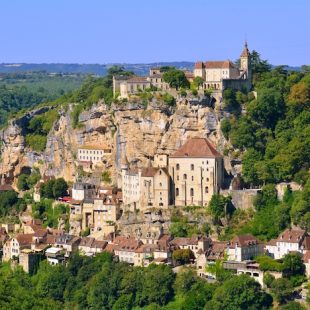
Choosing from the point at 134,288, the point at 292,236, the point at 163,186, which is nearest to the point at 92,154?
the point at 163,186

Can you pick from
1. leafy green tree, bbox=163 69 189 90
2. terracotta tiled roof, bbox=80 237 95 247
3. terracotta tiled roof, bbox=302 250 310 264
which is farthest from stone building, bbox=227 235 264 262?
leafy green tree, bbox=163 69 189 90

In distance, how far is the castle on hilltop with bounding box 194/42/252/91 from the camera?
69.8 metres

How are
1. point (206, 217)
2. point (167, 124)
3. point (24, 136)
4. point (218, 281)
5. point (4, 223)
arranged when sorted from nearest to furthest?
point (218, 281) < point (206, 217) < point (167, 124) < point (4, 223) < point (24, 136)

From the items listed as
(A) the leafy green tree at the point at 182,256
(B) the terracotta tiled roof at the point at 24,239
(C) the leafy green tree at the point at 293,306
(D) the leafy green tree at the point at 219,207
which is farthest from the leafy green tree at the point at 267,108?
(C) the leafy green tree at the point at 293,306

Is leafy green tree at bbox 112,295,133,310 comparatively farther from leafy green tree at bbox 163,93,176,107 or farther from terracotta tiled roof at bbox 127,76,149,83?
terracotta tiled roof at bbox 127,76,149,83

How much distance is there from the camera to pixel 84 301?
6238 centimetres

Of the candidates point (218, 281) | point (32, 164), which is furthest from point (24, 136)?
point (218, 281)

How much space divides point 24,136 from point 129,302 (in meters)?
24.7

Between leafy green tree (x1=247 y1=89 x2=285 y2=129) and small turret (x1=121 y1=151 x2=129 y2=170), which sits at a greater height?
leafy green tree (x1=247 y1=89 x2=285 y2=129)

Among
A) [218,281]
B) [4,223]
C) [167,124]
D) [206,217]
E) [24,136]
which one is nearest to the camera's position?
[218,281]

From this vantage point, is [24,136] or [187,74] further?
[24,136]

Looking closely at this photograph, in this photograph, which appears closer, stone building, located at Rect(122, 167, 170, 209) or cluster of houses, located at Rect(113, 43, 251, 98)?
stone building, located at Rect(122, 167, 170, 209)

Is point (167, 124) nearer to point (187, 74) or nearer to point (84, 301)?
point (187, 74)

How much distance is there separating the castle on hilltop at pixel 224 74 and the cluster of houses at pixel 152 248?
31.5 feet
